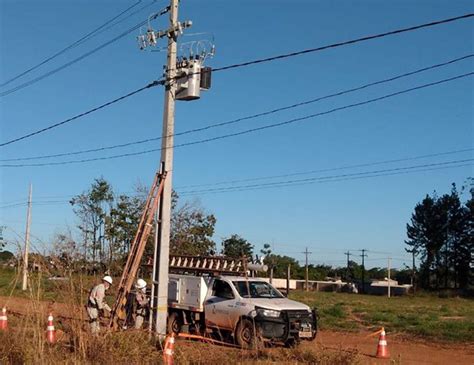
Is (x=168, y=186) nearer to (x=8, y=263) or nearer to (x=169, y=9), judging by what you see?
(x=169, y=9)

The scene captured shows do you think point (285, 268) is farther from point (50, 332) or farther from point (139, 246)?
point (50, 332)

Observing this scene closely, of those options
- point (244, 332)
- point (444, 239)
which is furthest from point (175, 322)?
point (444, 239)

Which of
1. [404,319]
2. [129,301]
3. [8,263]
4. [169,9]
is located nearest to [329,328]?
[404,319]

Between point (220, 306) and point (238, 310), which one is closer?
point (238, 310)

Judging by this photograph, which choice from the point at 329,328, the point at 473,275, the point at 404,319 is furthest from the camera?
the point at 473,275

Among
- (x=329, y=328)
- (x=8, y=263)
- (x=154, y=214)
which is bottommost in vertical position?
(x=329, y=328)

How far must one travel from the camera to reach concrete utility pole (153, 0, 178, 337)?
15.9m

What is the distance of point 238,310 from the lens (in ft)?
55.0

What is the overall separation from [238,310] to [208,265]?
2.72 m

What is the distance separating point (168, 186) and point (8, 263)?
7.41 metres

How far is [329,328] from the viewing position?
23.3 m

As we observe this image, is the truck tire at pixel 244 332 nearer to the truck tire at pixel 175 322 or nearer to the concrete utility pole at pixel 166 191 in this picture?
the concrete utility pole at pixel 166 191

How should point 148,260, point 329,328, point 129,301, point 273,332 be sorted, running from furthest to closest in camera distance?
point 329,328
point 148,260
point 129,301
point 273,332

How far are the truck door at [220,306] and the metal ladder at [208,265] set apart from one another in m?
0.59
